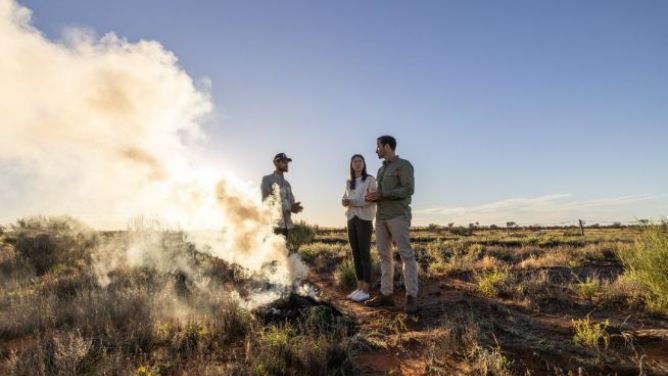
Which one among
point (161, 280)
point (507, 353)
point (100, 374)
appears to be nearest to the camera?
point (100, 374)

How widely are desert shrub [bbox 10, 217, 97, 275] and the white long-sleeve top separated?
26.0 ft

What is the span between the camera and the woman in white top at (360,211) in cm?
663

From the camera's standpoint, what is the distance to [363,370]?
364cm

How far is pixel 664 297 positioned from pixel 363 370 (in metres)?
4.84

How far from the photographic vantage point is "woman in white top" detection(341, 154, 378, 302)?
663 cm

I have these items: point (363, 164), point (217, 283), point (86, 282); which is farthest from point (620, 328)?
point (86, 282)

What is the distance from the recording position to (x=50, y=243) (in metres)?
11.7

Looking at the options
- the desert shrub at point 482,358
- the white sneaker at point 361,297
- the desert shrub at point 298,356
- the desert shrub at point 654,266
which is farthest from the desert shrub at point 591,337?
the white sneaker at point 361,297

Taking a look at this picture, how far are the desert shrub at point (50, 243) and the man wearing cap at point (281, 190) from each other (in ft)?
21.8

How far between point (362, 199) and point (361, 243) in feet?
2.39

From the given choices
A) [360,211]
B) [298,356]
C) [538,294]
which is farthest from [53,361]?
[538,294]

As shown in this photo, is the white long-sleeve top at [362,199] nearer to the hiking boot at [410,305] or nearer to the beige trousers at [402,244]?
the beige trousers at [402,244]

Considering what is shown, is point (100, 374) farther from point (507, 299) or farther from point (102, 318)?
point (507, 299)

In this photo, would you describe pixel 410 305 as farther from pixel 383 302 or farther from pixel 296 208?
pixel 296 208
